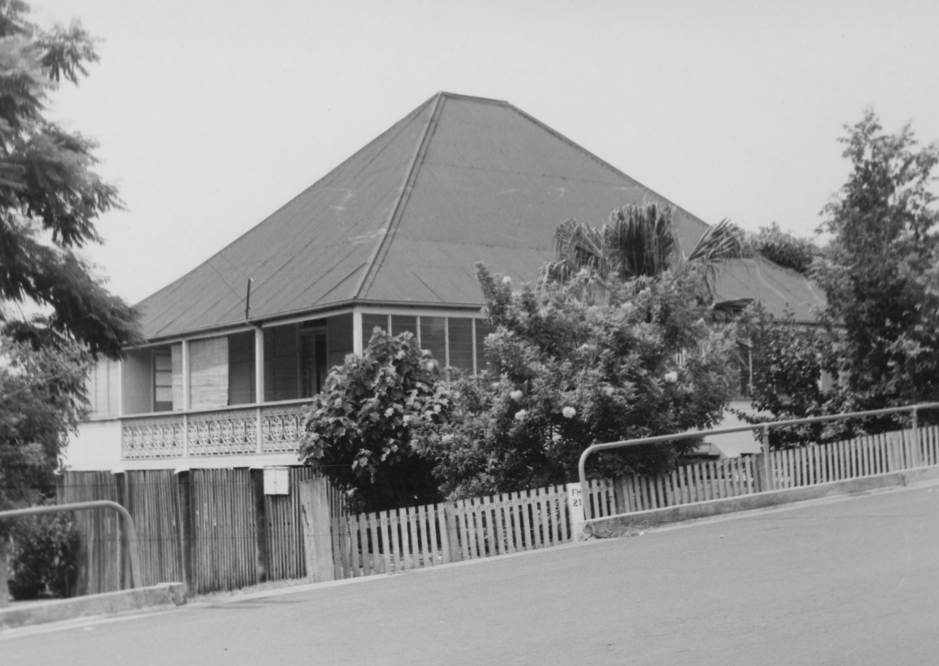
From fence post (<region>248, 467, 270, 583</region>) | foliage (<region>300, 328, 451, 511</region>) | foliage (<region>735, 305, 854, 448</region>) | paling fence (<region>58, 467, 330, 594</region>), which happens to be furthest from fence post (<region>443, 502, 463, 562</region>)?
foliage (<region>735, 305, 854, 448</region>)

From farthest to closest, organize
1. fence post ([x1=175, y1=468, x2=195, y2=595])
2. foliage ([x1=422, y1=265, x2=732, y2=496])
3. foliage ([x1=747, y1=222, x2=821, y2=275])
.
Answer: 1. foliage ([x1=747, y1=222, x2=821, y2=275])
2. fence post ([x1=175, y1=468, x2=195, y2=595])
3. foliage ([x1=422, y1=265, x2=732, y2=496])

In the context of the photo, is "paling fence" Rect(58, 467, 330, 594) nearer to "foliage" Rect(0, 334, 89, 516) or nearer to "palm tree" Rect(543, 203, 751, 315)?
"foliage" Rect(0, 334, 89, 516)

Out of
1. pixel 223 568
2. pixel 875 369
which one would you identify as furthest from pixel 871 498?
pixel 223 568

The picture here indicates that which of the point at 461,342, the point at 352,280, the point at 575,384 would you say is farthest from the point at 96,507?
the point at 461,342

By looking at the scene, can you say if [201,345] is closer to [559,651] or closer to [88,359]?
[88,359]

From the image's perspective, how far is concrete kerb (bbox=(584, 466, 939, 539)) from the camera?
15.8 metres

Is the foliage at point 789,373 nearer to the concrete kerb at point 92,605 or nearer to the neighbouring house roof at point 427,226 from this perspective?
the neighbouring house roof at point 427,226

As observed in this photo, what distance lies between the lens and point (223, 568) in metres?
17.6

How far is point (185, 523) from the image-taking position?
1795 centimetres

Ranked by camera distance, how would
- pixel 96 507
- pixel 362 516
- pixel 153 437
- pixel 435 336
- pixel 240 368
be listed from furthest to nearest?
1. pixel 240 368
2. pixel 153 437
3. pixel 435 336
4. pixel 362 516
5. pixel 96 507

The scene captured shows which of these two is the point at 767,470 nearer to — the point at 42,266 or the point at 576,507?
→ the point at 576,507

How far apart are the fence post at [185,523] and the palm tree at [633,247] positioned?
7809mm

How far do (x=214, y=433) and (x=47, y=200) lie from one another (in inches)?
339

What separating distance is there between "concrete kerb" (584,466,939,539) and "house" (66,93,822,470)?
345 inches
